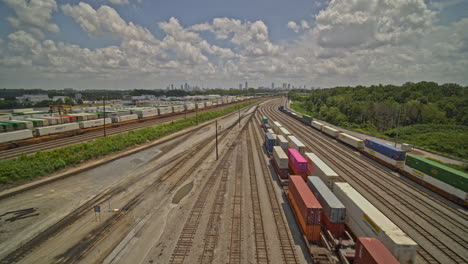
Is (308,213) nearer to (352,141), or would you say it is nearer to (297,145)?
(297,145)

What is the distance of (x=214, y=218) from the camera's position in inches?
869

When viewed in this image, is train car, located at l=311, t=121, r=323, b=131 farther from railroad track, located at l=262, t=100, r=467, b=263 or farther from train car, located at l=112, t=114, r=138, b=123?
train car, located at l=112, t=114, r=138, b=123

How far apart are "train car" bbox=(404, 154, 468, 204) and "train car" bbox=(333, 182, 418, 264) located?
15378 millimetres

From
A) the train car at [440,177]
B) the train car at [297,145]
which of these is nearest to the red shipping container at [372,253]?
the train car at [440,177]

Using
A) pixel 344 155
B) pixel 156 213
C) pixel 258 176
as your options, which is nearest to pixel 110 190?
pixel 156 213

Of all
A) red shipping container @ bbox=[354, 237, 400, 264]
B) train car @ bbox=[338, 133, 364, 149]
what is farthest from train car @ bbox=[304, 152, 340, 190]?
train car @ bbox=[338, 133, 364, 149]

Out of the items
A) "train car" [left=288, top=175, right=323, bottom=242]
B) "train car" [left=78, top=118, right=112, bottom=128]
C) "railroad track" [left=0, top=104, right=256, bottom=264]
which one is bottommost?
"railroad track" [left=0, top=104, right=256, bottom=264]

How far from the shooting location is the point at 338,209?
17797mm

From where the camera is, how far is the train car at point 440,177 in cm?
2383

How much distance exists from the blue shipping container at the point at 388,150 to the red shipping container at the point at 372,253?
26.9 m

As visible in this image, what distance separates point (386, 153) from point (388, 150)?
0.77 meters

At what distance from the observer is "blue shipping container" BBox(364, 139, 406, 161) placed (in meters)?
33.8

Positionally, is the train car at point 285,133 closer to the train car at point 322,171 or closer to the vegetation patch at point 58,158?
the train car at point 322,171

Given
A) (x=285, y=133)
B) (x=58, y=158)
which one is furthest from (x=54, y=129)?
(x=285, y=133)
